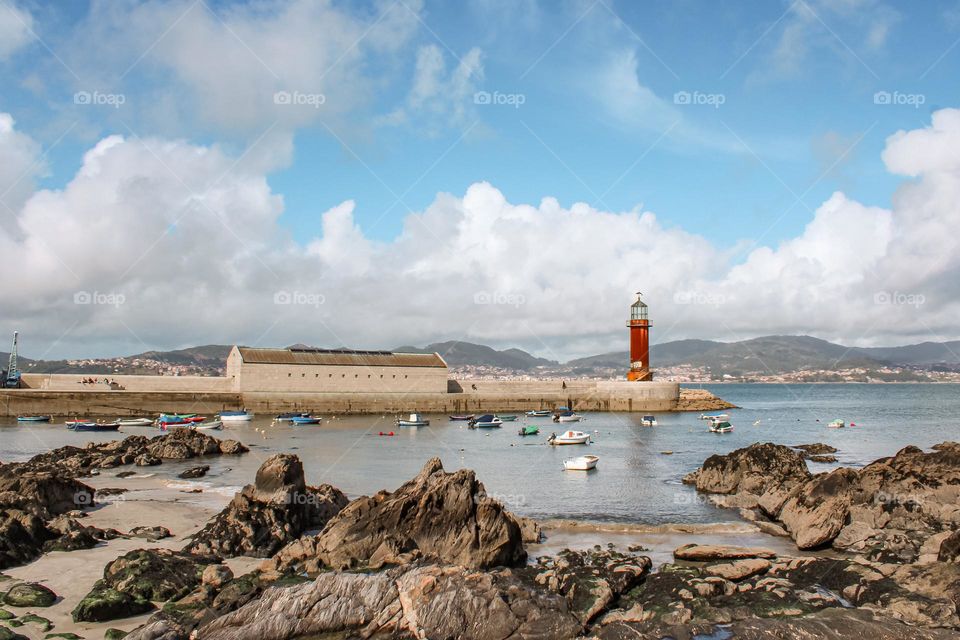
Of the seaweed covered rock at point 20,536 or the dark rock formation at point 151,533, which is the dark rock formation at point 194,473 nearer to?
the dark rock formation at point 151,533

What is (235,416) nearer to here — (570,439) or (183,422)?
(183,422)

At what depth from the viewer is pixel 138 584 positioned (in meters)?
13.3

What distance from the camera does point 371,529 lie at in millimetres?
16484

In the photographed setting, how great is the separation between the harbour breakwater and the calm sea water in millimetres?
3910

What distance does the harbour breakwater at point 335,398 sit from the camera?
64812mm

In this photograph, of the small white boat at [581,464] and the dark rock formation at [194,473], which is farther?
the small white boat at [581,464]

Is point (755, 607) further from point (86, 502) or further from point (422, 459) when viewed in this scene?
point (422, 459)

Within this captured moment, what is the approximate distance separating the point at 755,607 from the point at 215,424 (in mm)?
53523

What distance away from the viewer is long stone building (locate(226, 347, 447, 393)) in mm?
74625

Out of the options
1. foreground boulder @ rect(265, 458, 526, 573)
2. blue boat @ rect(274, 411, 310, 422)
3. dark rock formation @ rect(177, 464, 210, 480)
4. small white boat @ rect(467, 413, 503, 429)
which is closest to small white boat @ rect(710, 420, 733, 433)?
small white boat @ rect(467, 413, 503, 429)

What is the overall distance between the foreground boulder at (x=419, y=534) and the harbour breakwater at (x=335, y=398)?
59111 mm

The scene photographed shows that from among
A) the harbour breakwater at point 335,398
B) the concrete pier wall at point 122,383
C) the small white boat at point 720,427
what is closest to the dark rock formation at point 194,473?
the harbour breakwater at point 335,398

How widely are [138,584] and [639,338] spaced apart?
7558 centimetres

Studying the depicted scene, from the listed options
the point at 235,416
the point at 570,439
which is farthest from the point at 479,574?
the point at 235,416
